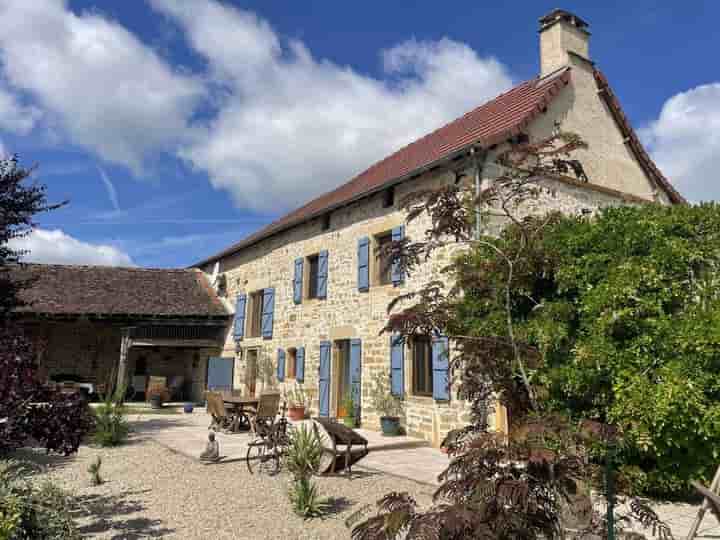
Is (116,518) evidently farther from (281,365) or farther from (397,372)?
(281,365)

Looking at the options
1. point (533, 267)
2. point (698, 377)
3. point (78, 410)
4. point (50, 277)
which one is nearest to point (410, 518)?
point (533, 267)

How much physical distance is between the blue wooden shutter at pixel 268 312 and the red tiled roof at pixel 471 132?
61.1 inches

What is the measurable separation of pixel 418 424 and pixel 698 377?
483 centimetres

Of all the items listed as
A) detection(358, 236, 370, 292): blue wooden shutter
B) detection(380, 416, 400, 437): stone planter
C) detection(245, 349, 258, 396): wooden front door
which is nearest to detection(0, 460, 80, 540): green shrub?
detection(380, 416, 400, 437): stone planter

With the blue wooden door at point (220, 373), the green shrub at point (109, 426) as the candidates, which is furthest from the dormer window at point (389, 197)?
the blue wooden door at point (220, 373)

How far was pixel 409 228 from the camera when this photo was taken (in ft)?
32.4

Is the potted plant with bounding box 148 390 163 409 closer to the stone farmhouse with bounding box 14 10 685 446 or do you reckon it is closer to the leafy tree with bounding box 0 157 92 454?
the stone farmhouse with bounding box 14 10 685 446

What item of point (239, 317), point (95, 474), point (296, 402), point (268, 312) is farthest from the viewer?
point (239, 317)

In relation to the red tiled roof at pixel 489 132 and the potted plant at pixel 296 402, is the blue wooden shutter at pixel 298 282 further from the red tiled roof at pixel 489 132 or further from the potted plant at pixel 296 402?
the potted plant at pixel 296 402

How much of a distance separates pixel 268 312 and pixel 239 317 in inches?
76.9

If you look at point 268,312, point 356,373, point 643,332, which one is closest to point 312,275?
point 268,312

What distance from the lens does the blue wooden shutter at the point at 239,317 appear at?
15.7m

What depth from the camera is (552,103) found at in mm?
9844

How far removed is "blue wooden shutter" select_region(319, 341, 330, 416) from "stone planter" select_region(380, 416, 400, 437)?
7.24 feet
